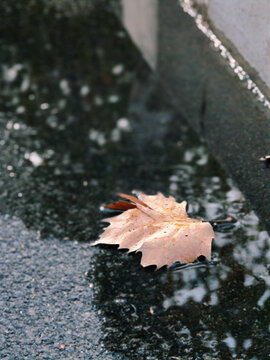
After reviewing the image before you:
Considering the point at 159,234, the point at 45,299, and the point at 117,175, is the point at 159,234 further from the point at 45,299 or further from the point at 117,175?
the point at 117,175

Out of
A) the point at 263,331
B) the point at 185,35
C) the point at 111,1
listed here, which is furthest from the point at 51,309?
the point at 111,1

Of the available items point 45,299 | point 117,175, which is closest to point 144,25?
point 117,175

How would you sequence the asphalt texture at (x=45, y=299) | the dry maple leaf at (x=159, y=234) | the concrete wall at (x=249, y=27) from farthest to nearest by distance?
the concrete wall at (x=249, y=27) < the dry maple leaf at (x=159, y=234) < the asphalt texture at (x=45, y=299)

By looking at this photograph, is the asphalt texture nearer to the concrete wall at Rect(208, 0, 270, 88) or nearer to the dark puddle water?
the dark puddle water

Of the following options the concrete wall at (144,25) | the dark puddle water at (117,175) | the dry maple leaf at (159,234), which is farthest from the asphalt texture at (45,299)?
the concrete wall at (144,25)

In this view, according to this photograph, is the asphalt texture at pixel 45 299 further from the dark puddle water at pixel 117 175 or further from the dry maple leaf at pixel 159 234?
the dry maple leaf at pixel 159 234

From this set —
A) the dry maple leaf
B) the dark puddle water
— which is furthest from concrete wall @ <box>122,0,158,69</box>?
the dry maple leaf
